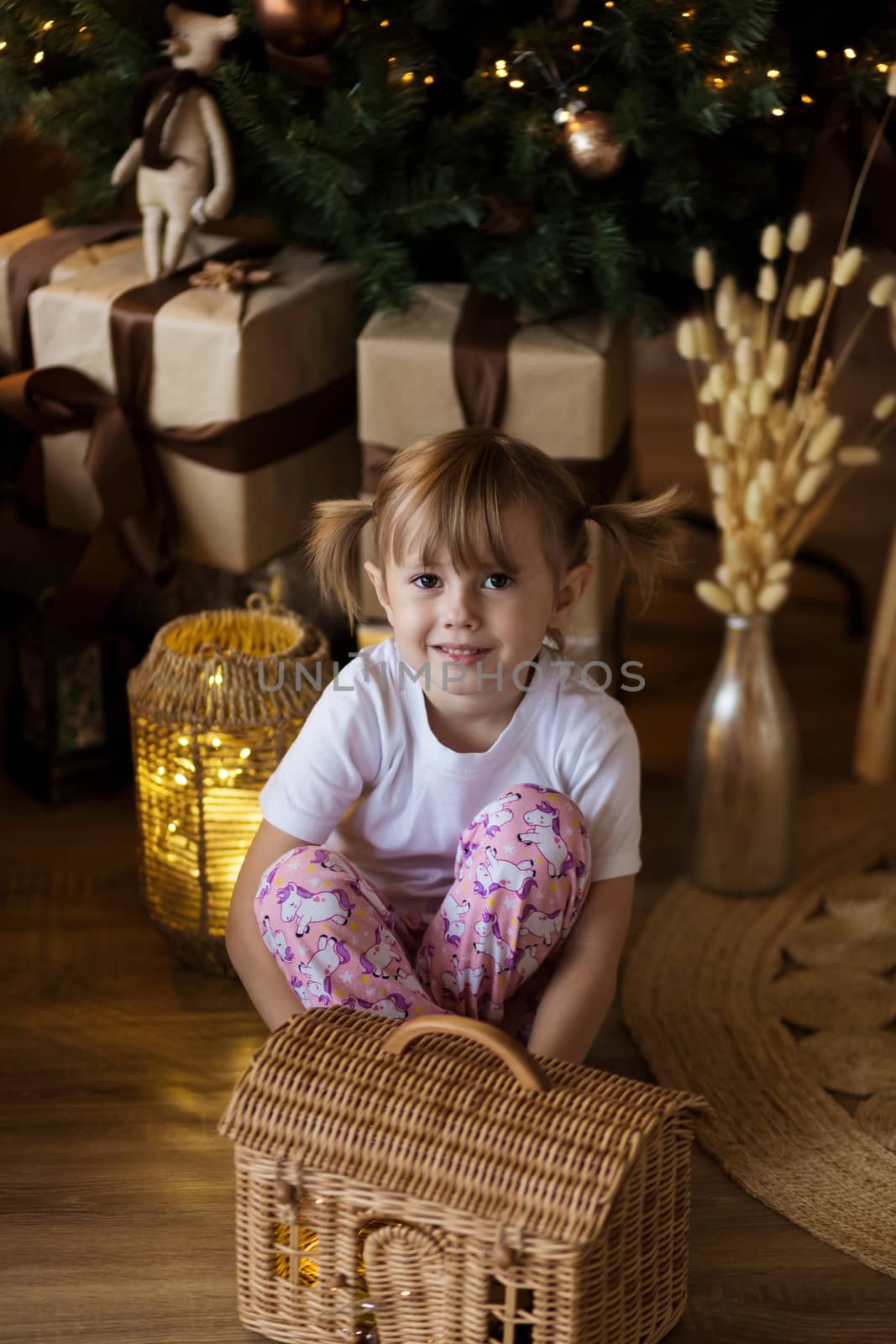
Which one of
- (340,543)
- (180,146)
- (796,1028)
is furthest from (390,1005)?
(180,146)

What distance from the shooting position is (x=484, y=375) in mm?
1705

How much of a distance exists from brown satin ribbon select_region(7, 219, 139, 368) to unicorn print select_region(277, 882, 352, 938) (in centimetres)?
89

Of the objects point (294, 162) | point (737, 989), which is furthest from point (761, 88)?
point (737, 989)

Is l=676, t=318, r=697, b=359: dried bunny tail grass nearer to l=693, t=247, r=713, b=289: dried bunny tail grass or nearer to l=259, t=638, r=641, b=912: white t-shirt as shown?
l=693, t=247, r=713, b=289: dried bunny tail grass

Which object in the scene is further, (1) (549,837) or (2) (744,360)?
(2) (744,360)

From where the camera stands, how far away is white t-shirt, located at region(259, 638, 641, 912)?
4.53 feet

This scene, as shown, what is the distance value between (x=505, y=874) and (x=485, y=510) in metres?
0.30

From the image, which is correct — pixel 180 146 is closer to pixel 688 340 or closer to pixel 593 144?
pixel 593 144

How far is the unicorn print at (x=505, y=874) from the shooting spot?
1.27m

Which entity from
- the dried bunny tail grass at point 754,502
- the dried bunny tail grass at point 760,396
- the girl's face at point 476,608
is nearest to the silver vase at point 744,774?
the dried bunny tail grass at point 754,502

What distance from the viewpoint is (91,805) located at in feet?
6.48

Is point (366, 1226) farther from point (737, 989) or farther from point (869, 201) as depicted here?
point (869, 201)

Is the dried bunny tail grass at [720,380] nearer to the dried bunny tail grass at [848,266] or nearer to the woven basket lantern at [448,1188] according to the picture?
the dried bunny tail grass at [848,266]

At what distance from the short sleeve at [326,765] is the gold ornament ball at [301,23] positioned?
63 centimetres
